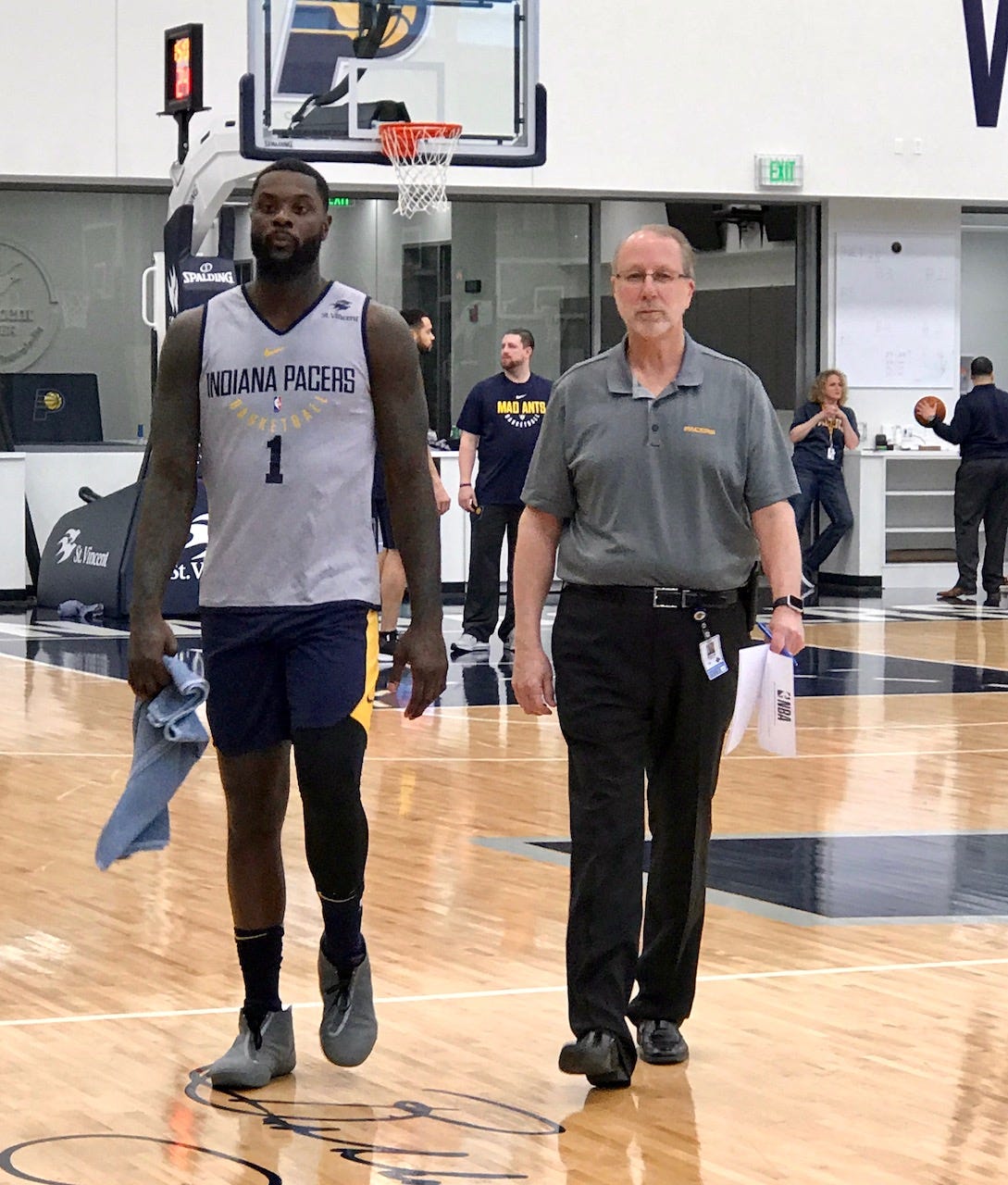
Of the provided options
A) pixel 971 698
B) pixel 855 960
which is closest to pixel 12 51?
pixel 971 698

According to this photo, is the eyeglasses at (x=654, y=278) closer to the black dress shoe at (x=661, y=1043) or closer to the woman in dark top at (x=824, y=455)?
the black dress shoe at (x=661, y=1043)

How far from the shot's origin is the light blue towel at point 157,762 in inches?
182

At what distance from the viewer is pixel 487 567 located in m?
14.1

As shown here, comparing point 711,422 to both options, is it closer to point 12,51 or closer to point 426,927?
point 426,927

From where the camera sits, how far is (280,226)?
181 inches

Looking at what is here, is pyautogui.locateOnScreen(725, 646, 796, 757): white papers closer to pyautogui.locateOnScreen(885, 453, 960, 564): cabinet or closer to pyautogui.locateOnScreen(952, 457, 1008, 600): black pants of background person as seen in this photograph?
pyautogui.locateOnScreen(952, 457, 1008, 600): black pants of background person

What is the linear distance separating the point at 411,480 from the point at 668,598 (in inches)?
24.3

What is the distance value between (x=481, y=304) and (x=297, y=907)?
14.4 metres

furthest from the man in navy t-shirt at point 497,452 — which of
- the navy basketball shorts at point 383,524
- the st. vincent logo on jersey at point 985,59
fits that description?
the st. vincent logo on jersey at point 985,59

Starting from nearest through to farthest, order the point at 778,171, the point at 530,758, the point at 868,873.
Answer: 1. the point at 868,873
2. the point at 530,758
3. the point at 778,171

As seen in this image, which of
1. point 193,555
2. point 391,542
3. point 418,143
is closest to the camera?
point 391,542

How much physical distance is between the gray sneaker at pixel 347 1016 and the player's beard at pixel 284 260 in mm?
1445

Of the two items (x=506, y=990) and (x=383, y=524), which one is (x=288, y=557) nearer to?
(x=506, y=990)

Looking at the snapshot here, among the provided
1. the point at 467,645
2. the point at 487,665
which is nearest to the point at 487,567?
the point at 467,645
